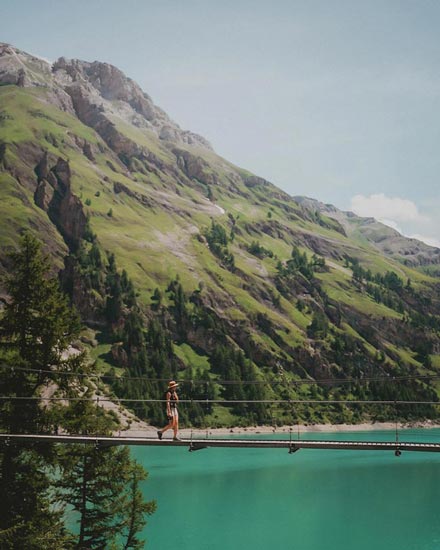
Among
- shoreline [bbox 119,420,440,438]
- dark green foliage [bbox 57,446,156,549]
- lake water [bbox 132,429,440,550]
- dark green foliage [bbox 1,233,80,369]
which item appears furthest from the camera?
shoreline [bbox 119,420,440,438]

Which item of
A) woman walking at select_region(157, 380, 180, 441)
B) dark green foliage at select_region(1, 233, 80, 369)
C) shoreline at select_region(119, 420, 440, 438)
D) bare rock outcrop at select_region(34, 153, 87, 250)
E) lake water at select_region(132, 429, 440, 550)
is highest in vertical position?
bare rock outcrop at select_region(34, 153, 87, 250)

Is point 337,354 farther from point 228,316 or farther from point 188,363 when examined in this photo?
point 188,363

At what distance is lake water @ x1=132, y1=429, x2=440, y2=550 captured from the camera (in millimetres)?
43062

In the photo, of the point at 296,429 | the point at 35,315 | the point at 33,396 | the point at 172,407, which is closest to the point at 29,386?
the point at 33,396

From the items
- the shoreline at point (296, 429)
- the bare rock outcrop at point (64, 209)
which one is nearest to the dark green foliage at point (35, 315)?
the shoreline at point (296, 429)

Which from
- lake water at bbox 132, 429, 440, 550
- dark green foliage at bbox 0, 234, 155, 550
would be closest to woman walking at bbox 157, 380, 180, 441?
dark green foliage at bbox 0, 234, 155, 550

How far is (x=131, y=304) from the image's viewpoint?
16100 centimetres

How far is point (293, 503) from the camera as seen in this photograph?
55.0m

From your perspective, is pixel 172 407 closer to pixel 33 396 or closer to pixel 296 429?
pixel 33 396

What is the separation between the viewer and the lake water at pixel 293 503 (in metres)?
43.1

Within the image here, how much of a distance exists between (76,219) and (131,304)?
4536 cm

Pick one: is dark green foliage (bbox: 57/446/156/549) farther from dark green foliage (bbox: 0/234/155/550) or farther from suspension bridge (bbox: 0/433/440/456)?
suspension bridge (bbox: 0/433/440/456)

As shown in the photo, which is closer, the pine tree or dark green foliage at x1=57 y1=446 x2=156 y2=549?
the pine tree

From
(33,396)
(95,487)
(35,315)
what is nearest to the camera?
(33,396)
